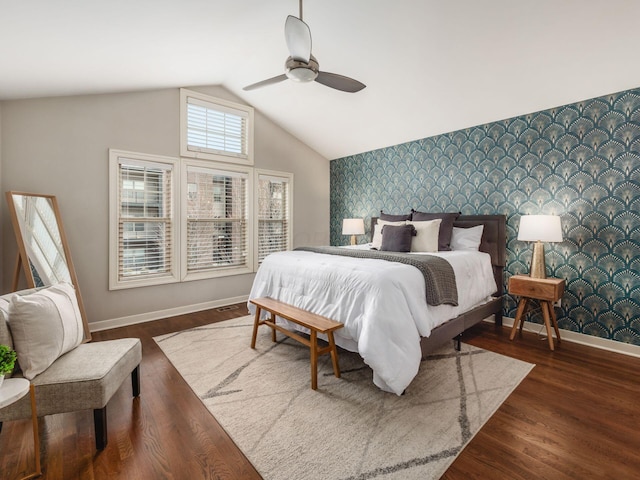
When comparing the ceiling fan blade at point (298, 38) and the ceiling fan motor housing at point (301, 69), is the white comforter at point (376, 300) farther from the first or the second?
the ceiling fan blade at point (298, 38)

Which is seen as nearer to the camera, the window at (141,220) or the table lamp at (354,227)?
the window at (141,220)

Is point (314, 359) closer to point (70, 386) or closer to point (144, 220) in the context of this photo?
point (70, 386)

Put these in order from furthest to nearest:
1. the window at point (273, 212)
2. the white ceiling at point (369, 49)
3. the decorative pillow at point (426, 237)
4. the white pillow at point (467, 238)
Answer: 1. the window at point (273, 212)
2. the white pillow at point (467, 238)
3. the decorative pillow at point (426, 237)
4. the white ceiling at point (369, 49)

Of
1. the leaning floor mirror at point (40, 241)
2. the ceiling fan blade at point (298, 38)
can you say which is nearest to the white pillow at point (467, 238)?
the ceiling fan blade at point (298, 38)

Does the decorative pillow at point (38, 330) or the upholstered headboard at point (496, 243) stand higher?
the upholstered headboard at point (496, 243)

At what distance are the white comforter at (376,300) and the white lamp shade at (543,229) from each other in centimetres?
61

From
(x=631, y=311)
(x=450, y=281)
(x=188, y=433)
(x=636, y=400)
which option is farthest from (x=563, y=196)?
(x=188, y=433)

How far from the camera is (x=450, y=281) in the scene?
2701mm

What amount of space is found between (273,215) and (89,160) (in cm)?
258

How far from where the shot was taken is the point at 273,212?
17.3ft

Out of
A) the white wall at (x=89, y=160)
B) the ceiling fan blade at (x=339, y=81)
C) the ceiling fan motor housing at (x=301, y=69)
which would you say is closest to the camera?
the ceiling fan motor housing at (x=301, y=69)

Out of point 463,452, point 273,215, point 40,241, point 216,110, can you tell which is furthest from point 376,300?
point 216,110

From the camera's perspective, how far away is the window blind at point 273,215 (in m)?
5.10

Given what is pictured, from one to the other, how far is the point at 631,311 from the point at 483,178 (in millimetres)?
1971
